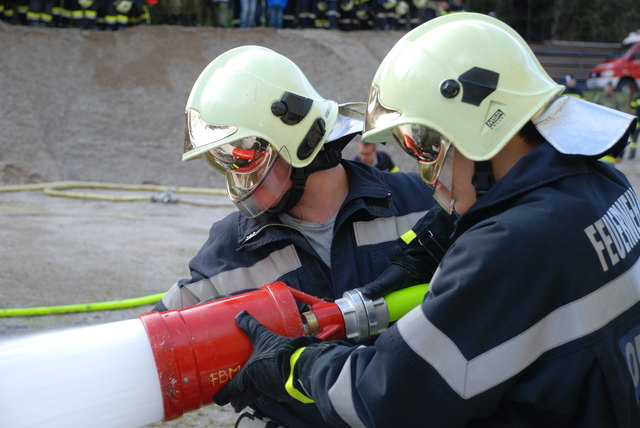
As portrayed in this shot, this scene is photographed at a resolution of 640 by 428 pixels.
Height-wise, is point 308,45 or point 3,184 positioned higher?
point 308,45

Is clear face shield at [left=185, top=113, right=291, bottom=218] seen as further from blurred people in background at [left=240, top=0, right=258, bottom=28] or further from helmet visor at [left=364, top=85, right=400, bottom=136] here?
blurred people in background at [left=240, top=0, right=258, bottom=28]

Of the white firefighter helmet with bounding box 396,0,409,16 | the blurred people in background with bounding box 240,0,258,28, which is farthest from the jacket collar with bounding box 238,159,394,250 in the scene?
the white firefighter helmet with bounding box 396,0,409,16

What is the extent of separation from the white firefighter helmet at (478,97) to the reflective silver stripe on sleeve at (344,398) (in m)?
0.57

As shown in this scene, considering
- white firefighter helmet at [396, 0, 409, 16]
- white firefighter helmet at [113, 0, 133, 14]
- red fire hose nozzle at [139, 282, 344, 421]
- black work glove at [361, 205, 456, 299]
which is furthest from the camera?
white firefighter helmet at [396, 0, 409, 16]

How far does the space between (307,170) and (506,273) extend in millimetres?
1218

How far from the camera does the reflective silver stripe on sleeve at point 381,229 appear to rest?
8.06 feet

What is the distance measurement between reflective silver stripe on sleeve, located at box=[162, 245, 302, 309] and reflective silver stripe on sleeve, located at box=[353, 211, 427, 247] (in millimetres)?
230

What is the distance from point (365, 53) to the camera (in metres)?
16.4

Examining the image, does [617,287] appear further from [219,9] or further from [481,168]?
[219,9]

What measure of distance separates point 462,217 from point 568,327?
337 millimetres

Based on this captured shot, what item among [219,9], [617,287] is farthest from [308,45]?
[617,287]

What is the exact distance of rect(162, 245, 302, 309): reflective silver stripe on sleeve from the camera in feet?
7.82

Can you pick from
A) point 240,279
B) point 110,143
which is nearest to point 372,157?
point 240,279

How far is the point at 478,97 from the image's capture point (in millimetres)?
1712
